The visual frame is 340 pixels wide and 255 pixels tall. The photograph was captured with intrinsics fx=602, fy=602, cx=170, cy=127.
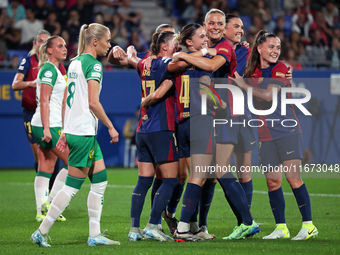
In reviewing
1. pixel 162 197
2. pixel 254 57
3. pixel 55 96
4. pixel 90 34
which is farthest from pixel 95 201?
pixel 55 96

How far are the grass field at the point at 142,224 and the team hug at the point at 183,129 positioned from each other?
274 mm

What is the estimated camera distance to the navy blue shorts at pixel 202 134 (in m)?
6.15

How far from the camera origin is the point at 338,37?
1983cm

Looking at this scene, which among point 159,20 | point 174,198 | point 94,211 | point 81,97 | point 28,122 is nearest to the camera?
point 81,97

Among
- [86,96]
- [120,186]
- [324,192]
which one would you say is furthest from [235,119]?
[120,186]

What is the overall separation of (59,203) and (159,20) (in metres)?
16.0

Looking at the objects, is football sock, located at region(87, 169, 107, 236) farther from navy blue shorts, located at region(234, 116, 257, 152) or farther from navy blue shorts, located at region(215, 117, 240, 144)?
navy blue shorts, located at region(234, 116, 257, 152)

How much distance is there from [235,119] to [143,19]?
1510 centimetres

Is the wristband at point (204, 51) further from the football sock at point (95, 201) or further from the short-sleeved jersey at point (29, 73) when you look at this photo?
the short-sleeved jersey at point (29, 73)

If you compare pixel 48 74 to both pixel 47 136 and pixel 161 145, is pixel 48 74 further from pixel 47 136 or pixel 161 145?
pixel 161 145

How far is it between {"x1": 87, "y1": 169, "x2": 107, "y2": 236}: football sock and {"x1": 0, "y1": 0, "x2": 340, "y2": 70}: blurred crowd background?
10687mm

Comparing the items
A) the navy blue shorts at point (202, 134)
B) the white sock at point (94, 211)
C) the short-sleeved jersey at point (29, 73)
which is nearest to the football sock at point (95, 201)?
the white sock at point (94, 211)

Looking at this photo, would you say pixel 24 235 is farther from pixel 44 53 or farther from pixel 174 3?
pixel 174 3

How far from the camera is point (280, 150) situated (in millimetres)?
6617
